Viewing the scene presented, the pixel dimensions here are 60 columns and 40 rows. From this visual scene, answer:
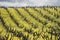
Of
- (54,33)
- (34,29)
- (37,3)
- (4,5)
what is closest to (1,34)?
(34,29)

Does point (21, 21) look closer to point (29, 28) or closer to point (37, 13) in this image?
point (29, 28)

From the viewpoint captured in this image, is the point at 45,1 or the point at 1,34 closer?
the point at 1,34

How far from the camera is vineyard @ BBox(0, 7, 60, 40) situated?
1650 mm

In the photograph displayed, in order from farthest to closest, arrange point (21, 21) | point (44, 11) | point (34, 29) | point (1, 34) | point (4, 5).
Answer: point (4, 5) < point (44, 11) < point (21, 21) < point (34, 29) < point (1, 34)

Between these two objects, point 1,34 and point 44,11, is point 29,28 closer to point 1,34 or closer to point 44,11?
point 1,34

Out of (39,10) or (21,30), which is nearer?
(21,30)

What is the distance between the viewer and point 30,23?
1906 mm

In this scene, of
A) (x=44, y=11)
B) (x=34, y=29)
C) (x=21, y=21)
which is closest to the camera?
(x=34, y=29)

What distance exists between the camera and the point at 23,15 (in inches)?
82.5

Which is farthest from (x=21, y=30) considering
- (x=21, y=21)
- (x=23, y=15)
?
(x=23, y=15)

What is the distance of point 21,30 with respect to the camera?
174 centimetres

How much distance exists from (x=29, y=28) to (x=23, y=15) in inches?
13.6

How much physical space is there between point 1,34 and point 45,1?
3.89 feet

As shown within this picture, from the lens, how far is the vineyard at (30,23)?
1650 mm
